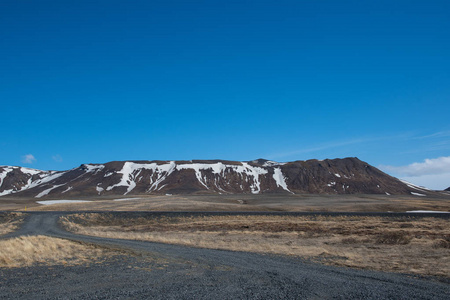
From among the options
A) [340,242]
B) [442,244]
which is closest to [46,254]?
[340,242]

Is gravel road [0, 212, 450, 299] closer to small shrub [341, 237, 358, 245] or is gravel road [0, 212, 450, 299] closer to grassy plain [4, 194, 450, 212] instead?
small shrub [341, 237, 358, 245]

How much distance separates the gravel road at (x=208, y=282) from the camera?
32.5ft

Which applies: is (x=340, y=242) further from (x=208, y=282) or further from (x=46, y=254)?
(x=46, y=254)

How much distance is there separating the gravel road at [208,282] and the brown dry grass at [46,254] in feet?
5.83

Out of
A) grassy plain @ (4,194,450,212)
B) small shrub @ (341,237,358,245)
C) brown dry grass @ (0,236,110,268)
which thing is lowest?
small shrub @ (341,237,358,245)

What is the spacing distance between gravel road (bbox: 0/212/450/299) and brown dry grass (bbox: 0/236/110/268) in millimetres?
1778

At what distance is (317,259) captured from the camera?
18.2 metres

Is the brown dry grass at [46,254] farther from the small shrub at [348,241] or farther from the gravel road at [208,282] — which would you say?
the small shrub at [348,241]

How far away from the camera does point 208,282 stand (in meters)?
11.6

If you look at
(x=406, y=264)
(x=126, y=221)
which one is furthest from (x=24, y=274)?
(x=126, y=221)

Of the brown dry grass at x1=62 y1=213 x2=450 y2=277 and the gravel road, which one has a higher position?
the gravel road

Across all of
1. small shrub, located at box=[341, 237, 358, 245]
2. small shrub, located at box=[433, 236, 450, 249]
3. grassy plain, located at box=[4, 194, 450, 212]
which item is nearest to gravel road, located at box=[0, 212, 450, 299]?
small shrub, located at box=[341, 237, 358, 245]

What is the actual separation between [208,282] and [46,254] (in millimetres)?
12212

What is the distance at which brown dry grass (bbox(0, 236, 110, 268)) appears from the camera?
16.5 meters
